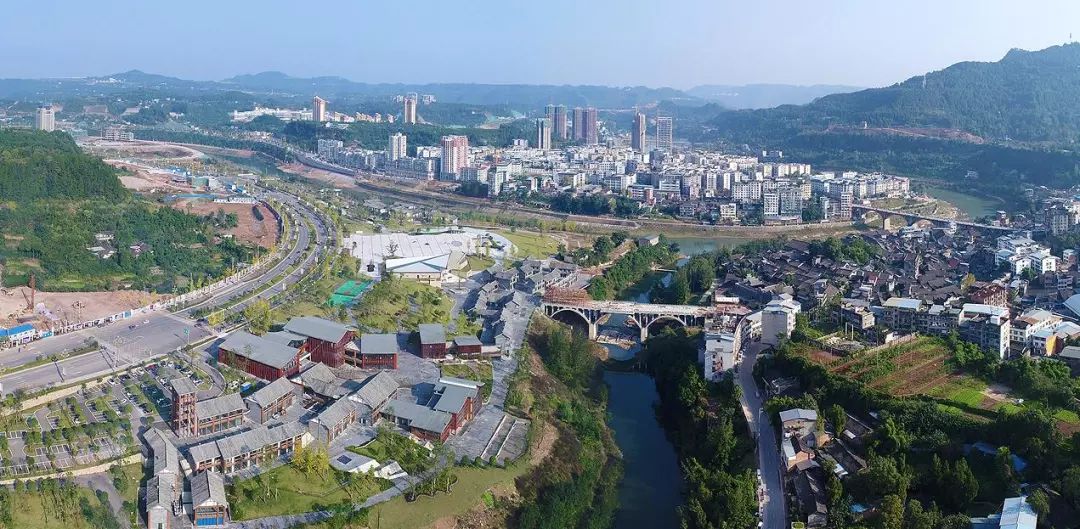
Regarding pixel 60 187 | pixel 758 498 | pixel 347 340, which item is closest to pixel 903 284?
pixel 758 498

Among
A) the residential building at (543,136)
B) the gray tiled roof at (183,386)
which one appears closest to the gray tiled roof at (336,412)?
the gray tiled roof at (183,386)

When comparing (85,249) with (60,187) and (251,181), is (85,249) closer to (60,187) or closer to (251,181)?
(60,187)

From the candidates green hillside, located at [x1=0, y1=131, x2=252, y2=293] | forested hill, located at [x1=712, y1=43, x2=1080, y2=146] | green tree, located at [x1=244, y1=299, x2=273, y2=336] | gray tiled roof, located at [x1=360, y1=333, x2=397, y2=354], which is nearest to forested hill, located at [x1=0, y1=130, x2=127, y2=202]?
green hillside, located at [x1=0, y1=131, x2=252, y2=293]

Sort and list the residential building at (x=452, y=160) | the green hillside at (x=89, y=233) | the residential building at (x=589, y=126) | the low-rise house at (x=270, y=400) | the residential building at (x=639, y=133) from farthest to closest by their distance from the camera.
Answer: the residential building at (x=589, y=126)
the residential building at (x=639, y=133)
the residential building at (x=452, y=160)
the green hillside at (x=89, y=233)
the low-rise house at (x=270, y=400)

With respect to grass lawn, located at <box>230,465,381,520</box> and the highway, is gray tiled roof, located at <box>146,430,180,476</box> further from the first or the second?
the highway

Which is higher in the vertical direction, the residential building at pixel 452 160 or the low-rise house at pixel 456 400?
the residential building at pixel 452 160

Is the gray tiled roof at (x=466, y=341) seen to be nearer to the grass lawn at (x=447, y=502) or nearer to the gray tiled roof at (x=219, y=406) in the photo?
the grass lawn at (x=447, y=502)
